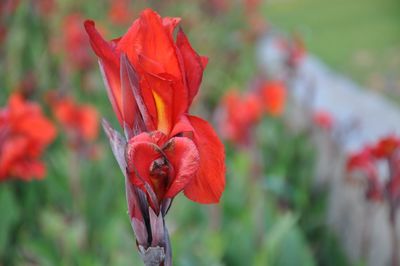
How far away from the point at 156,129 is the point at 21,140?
0.59 metres

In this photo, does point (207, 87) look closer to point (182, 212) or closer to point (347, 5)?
point (182, 212)

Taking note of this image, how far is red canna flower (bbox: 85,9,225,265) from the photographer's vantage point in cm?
45

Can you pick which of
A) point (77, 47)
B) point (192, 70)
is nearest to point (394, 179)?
point (192, 70)

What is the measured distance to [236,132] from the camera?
5.70ft

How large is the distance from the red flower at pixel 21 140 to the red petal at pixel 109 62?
475 millimetres

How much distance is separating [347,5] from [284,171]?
358 centimetres

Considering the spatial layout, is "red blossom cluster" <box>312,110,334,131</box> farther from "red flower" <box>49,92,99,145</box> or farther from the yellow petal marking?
the yellow petal marking

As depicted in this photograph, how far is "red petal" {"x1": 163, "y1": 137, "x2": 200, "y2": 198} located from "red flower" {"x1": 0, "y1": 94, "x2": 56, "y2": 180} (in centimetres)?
52

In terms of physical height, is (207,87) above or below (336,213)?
above

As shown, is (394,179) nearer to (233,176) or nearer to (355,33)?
(233,176)

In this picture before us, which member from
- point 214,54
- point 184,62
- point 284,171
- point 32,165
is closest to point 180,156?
point 184,62

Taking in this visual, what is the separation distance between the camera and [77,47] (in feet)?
7.86

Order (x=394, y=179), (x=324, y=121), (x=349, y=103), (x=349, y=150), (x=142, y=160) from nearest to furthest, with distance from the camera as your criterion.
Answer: (x=142, y=160)
(x=394, y=179)
(x=349, y=150)
(x=324, y=121)
(x=349, y=103)

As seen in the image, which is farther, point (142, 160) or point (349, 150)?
point (349, 150)
